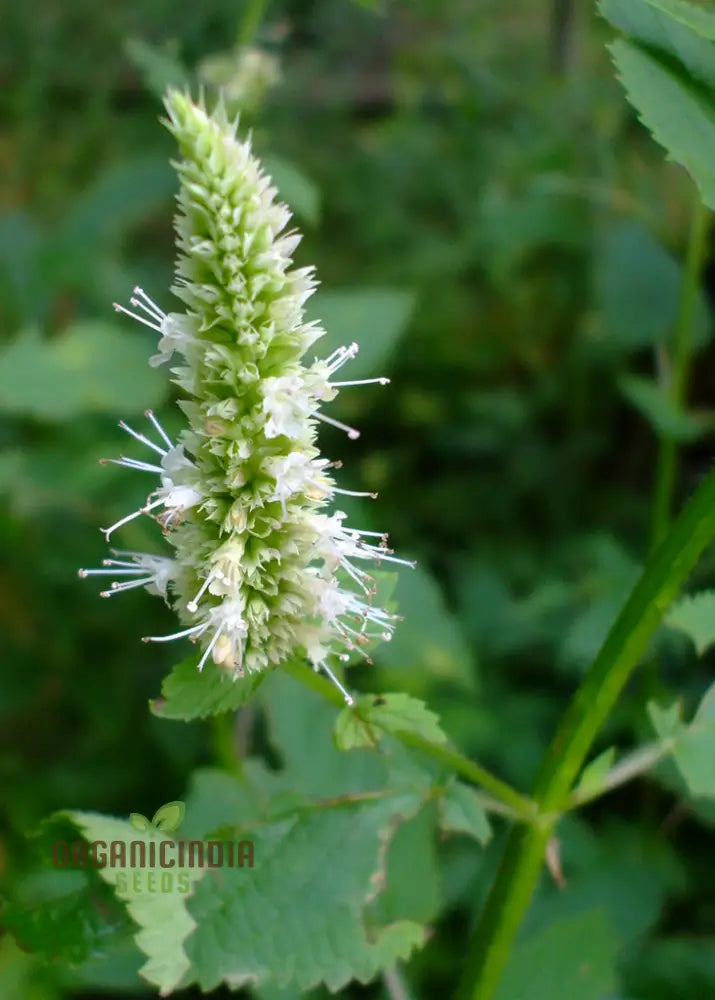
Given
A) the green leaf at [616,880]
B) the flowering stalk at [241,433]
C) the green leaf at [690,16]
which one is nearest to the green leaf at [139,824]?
the flowering stalk at [241,433]

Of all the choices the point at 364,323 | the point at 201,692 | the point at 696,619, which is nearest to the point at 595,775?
the point at 696,619

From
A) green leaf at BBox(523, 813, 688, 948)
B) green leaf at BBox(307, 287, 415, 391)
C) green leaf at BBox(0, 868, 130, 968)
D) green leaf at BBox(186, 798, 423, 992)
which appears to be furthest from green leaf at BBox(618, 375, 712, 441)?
green leaf at BBox(0, 868, 130, 968)

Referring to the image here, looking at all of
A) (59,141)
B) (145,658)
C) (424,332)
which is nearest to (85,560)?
(145,658)

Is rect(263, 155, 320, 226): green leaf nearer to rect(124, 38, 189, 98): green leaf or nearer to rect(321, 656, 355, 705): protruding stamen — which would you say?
rect(124, 38, 189, 98): green leaf

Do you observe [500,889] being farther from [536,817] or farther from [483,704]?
[483,704]

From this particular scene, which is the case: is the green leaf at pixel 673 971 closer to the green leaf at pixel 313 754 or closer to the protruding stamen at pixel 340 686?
the green leaf at pixel 313 754

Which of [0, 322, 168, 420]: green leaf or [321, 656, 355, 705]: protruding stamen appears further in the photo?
[0, 322, 168, 420]: green leaf

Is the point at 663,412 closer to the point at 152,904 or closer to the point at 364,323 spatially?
the point at 364,323
